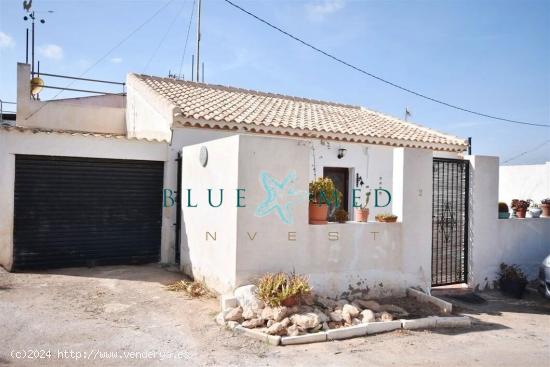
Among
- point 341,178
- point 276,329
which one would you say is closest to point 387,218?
point 276,329

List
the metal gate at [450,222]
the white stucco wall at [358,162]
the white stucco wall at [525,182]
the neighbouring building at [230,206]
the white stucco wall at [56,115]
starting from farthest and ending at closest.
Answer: the white stucco wall at [525,182] < the white stucco wall at [56,115] < the white stucco wall at [358,162] < the metal gate at [450,222] < the neighbouring building at [230,206]

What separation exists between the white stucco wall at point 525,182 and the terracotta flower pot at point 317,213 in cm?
1409

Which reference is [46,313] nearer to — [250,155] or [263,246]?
[263,246]

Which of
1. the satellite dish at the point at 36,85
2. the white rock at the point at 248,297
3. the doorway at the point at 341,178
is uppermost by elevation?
the satellite dish at the point at 36,85

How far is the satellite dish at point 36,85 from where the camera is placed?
42.5ft

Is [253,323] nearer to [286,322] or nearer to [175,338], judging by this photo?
[286,322]

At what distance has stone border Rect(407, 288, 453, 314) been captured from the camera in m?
6.98

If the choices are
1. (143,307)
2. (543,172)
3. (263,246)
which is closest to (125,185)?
(143,307)

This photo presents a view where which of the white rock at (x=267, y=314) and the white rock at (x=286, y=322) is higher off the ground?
the white rock at (x=267, y=314)

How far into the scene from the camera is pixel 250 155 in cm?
659

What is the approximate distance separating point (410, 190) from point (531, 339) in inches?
117

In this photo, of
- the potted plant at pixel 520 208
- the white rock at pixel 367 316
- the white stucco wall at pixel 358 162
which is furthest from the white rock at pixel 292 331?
the potted plant at pixel 520 208

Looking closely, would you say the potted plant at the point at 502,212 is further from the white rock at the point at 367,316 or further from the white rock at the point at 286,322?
the white rock at the point at 286,322

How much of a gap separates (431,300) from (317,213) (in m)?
2.51
